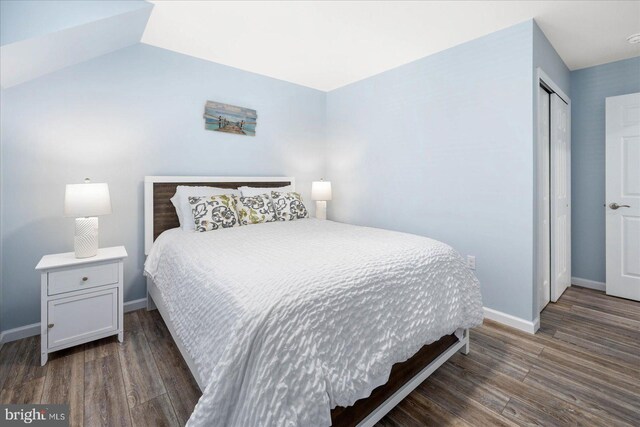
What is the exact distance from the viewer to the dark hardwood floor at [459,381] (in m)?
1.50

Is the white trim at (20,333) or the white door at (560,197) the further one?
the white door at (560,197)

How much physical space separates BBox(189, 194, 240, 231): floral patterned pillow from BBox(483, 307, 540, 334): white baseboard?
2.42 metres

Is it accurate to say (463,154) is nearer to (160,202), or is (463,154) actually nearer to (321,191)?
(321,191)

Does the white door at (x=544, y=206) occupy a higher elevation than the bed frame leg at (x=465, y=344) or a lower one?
higher

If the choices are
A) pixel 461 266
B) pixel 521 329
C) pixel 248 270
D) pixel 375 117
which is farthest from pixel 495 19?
pixel 248 270

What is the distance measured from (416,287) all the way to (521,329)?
4.96ft

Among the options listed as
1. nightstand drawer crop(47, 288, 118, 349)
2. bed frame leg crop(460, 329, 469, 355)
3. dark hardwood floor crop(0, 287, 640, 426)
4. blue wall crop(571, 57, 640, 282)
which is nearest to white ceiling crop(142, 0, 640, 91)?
blue wall crop(571, 57, 640, 282)

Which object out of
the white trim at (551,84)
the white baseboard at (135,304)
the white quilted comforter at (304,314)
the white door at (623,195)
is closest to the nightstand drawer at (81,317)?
the white quilted comforter at (304,314)

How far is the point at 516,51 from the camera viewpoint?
7.65ft

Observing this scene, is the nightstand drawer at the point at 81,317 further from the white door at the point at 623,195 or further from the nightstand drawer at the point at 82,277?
the white door at the point at 623,195

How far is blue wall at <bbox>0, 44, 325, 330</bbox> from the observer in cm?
220

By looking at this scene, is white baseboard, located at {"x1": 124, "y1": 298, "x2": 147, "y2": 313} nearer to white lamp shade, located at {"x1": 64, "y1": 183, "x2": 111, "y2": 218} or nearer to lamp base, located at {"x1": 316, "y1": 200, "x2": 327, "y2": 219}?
white lamp shade, located at {"x1": 64, "y1": 183, "x2": 111, "y2": 218}

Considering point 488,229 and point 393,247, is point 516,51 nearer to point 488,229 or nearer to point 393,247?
point 488,229

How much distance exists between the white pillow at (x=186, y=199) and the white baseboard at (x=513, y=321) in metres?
2.71
